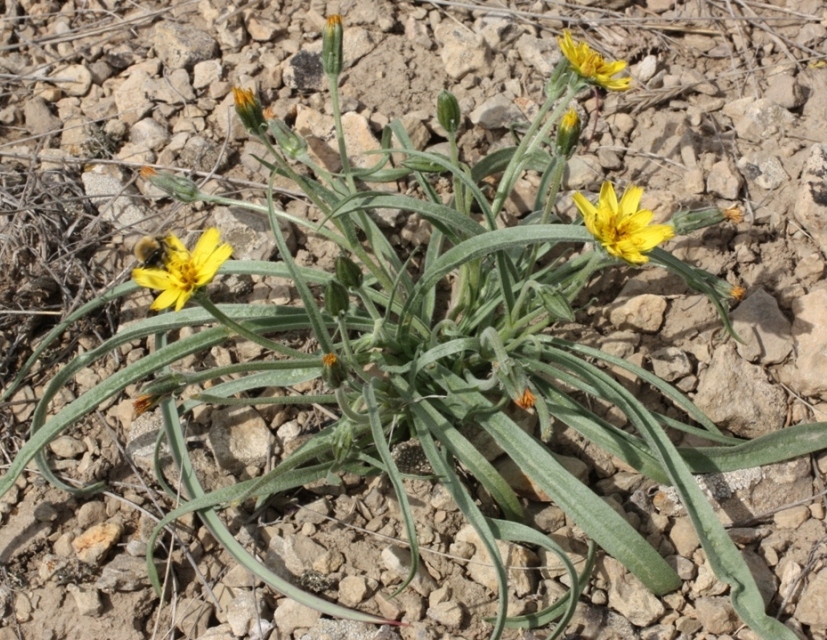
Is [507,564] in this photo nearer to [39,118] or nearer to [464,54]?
[464,54]

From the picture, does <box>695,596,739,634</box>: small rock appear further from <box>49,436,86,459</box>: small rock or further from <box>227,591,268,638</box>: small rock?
<box>49,436,86,459</box>: small rock

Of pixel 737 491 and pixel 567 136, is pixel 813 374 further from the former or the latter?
pixel 567 136

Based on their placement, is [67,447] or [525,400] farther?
[67,447]

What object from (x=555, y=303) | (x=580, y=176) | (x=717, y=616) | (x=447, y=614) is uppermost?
(x=555, y=303)

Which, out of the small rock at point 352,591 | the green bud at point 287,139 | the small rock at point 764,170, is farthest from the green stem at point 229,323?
the small rock at point 764,170

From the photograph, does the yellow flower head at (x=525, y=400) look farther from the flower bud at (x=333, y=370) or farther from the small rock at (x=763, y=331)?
the small rock at (x=763, y=331)

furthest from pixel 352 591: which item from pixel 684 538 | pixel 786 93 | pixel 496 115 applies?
pixel 786 93

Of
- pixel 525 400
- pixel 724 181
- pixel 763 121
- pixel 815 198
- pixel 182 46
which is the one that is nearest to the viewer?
pixel 525 400
